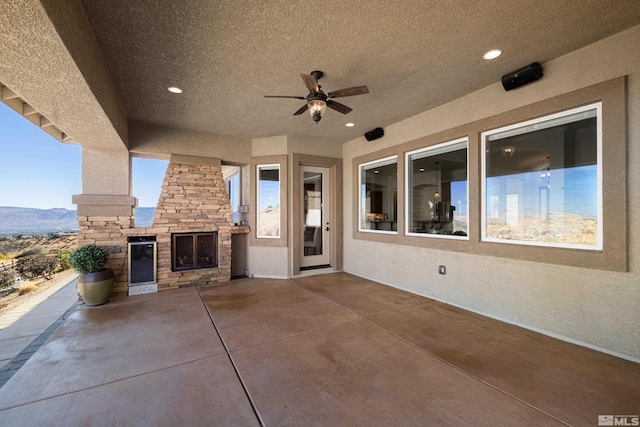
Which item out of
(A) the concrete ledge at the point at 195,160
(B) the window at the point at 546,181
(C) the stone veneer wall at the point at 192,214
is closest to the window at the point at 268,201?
(C) the stone veneer wall at the point at 192,214

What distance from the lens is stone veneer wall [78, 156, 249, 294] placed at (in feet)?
14.4

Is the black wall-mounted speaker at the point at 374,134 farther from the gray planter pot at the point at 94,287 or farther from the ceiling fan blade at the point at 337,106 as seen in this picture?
the gray planter pot at the point at 94,287

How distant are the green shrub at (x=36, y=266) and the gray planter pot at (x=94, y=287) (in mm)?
1535

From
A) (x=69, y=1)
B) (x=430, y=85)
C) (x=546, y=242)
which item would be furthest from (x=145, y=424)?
(x=430, y=85)

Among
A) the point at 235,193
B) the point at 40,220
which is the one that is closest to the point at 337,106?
the point at 235,193

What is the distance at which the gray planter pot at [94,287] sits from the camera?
379 cm

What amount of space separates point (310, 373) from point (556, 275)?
2831mm

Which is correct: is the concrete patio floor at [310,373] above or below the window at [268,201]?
below

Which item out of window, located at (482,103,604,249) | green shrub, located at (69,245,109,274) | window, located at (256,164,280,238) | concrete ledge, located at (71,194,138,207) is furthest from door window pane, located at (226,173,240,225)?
window, located at (482,103,604,249)

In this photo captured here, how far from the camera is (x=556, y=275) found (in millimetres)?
2805

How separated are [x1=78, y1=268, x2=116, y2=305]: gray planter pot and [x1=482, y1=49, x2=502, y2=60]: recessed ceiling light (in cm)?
588

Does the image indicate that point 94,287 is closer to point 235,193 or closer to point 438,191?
point 235,193

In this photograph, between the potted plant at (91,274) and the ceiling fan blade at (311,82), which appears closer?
the ceiling fan blade at (311,82)
